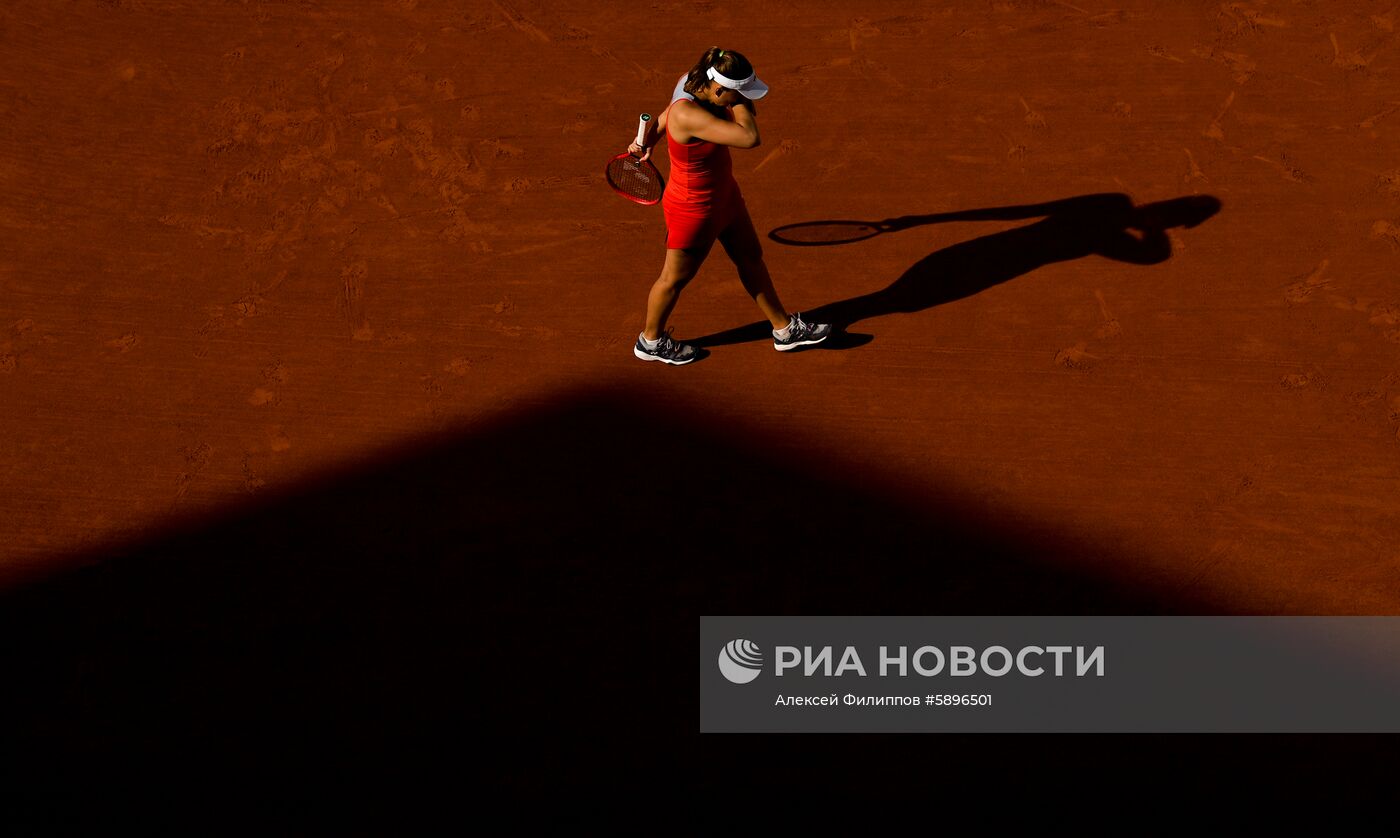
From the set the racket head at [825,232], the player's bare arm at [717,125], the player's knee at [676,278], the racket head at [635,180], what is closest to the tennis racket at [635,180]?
the racket head at [635,180]

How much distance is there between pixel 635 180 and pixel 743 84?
133 centimetres

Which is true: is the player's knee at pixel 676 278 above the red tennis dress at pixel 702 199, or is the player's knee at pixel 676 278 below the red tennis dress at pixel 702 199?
below

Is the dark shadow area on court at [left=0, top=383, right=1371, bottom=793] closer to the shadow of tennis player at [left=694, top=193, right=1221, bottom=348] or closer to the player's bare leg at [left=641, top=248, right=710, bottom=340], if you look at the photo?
the player's bare leg at [left=641, top=248, right=710, bottom=340]

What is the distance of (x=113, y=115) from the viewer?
796 centimetres

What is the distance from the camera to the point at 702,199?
17.9 ft

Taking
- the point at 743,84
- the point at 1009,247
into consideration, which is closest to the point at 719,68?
the point at 743,84

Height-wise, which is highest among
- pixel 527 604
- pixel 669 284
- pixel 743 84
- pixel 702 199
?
pixel 743 84

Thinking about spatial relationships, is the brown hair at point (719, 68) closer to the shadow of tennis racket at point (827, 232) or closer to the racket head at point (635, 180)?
the racket head at point (635, 180)

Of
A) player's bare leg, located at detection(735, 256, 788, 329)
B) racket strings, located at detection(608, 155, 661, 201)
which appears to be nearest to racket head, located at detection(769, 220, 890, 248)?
player's bare leg, located at detection(735, 256, 788, 329)

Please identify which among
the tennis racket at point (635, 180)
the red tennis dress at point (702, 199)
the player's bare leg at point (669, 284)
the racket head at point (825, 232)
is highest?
the racket head at point (825, 232)

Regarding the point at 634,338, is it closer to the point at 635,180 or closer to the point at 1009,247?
the point at 635,180

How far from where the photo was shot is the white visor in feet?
16.6

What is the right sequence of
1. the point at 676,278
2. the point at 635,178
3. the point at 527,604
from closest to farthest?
1. the point at 527,604
2. the point at 676,278
3. the point at 635,178

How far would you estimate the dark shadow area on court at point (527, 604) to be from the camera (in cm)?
476
